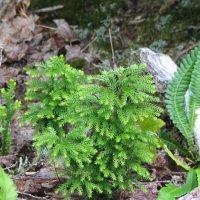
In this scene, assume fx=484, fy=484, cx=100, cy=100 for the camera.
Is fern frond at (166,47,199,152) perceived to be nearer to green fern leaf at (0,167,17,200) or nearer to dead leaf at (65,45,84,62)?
dead leaf at (65,45,84,62)

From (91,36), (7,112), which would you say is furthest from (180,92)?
(91,36)

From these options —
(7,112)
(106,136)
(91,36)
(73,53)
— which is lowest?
(106,136)

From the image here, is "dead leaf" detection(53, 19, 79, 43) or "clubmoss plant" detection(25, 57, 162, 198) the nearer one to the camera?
"clubmoss plant" detection(25, 57, 162, 198)

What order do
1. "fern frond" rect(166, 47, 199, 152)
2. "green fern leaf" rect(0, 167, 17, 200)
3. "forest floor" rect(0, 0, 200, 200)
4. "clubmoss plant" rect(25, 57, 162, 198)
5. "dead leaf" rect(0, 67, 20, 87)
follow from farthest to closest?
"forest floor" rect(0, 0, 200, 200), "dead leaf" rect(0, 67, 20, 87), "fern frond" rect(166, 47, 199, 152), "clubmoss plant" rect(25, 57, 162, 198), "green fern leaf" rect(0, 167, 17, 200)

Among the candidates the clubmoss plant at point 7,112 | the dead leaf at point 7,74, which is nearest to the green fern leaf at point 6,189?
the clubmoss plant at point 7,112

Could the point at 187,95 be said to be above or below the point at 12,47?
below

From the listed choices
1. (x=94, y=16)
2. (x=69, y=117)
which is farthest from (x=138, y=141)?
(x=94, y=16)

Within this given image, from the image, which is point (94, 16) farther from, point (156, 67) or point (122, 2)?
point (156, 67)

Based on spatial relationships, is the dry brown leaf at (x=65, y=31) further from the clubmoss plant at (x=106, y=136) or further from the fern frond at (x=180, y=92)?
the clubmoss plant at (x=106, y=136)

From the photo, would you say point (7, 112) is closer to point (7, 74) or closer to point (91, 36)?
point (7, 74)

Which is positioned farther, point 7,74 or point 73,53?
point 73,53

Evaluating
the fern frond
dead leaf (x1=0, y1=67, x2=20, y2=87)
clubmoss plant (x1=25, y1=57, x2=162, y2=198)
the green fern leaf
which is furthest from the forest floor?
the green fern leaf
